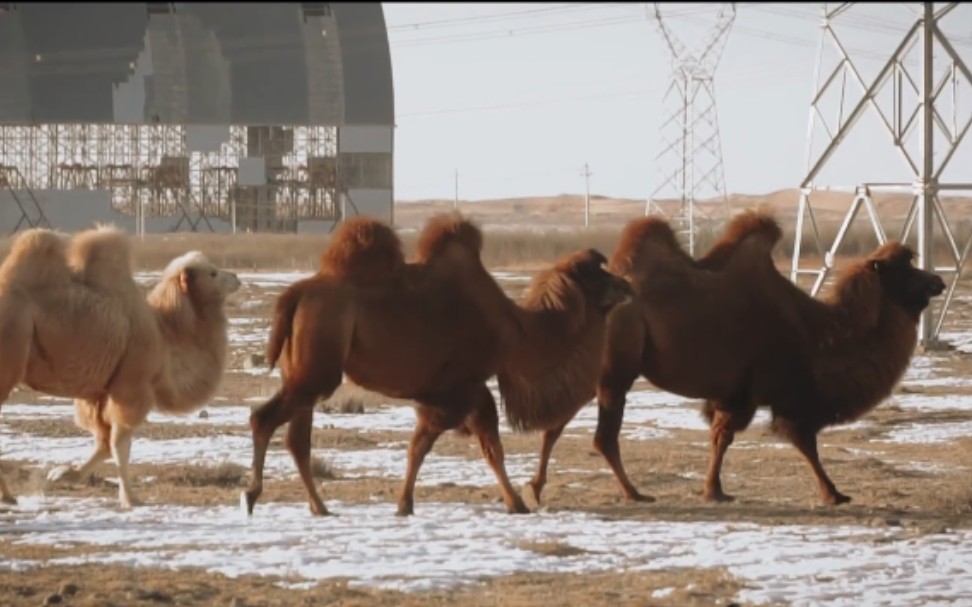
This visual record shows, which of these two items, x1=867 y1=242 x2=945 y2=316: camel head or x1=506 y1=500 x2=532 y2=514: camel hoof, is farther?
x1=867 y1=242 x2=945 y2=316: camel head

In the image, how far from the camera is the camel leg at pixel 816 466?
535 inches

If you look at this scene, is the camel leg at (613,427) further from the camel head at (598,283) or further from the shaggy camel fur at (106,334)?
the shaggy camel fur at (106,334)

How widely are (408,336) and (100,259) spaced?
237 cm

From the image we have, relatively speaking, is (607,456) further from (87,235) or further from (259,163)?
(259,163)

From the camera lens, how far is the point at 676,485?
590 inches

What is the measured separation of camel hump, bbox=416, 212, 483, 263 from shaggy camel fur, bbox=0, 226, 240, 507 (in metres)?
1.87

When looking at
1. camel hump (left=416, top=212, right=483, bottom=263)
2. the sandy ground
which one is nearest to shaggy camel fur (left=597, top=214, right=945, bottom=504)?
the sandy ground

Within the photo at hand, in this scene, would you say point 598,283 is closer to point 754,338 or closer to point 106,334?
point 754,338

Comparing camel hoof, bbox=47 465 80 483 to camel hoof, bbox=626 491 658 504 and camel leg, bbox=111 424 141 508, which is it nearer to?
camel leg, bbox=111 424 141 508

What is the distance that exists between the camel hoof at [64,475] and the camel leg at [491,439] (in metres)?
2.86

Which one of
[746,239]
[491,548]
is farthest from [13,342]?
[746,239]

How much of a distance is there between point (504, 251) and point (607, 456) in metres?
48.0

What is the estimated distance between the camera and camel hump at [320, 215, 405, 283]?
12859 mm

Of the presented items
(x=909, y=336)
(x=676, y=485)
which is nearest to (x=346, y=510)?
(x=676, y=485)
